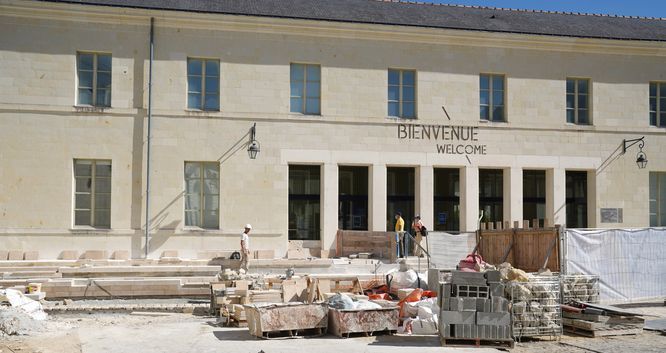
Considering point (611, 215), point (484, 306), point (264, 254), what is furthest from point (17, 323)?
point (611, 215)

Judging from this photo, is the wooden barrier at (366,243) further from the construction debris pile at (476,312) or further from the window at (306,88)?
the construction debris pile at (476,312)

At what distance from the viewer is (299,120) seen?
25.8 m

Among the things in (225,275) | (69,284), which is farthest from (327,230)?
(69,284)

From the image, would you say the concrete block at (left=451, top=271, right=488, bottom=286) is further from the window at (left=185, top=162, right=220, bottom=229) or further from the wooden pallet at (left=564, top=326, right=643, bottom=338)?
the window at (left=185, top=162, right=220, bottom=229)

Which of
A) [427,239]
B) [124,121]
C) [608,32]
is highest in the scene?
[608,32]

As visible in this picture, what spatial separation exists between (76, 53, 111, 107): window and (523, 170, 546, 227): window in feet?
52.0

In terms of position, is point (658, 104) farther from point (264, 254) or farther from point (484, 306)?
point (484, 306)

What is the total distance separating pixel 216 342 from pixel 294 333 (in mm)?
1470

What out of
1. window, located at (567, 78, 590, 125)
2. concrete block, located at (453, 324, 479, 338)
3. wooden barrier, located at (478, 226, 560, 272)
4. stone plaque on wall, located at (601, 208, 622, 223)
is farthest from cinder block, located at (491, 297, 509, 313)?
window, located at (567, 78, 590, 125)

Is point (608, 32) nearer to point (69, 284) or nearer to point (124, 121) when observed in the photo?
point (124, 121)

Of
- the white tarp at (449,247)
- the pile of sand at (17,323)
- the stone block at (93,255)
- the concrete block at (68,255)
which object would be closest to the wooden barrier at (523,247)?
the white tarp at (449,247)

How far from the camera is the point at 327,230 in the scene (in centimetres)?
2584

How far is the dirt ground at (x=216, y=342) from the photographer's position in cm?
1300

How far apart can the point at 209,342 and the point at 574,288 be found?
7.37 metres
